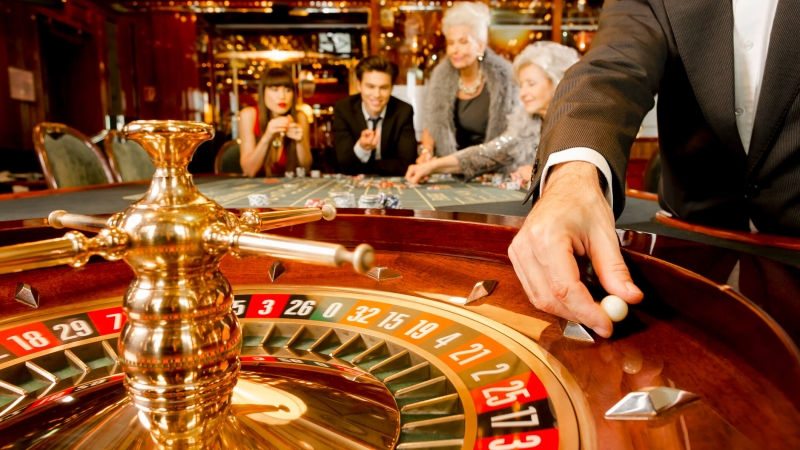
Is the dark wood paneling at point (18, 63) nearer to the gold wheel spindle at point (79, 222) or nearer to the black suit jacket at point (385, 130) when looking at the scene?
the black suit jacket at point (385, 130)

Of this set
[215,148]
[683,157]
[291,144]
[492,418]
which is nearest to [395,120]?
[291,144]

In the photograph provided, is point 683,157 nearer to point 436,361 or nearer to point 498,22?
point 436,361

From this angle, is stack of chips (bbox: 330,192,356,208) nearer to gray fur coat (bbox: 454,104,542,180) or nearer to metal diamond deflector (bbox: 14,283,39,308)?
metal diamond deflector (bbox: 14,283,39,308)

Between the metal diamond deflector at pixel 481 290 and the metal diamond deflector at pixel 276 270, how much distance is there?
36 centimetres

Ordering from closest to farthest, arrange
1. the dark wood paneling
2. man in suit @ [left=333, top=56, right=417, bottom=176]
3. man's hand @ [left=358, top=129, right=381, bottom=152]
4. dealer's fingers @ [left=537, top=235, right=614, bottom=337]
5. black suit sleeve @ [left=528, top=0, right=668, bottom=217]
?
1. dealer's fingers @ [left=537, top=235, right=614, bottom=337]
2. black suit sleeve @ [left=528, top=0, right=668, bottom=217]
3. man's hand @ [left=358, top=129, right=381, bottom=152]
4. man in suit @ [left=333, top=56, right=417, bottom=176]
5. the dark wood paneling

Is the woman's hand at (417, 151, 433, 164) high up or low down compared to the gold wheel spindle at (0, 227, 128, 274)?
down

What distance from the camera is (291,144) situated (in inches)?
200

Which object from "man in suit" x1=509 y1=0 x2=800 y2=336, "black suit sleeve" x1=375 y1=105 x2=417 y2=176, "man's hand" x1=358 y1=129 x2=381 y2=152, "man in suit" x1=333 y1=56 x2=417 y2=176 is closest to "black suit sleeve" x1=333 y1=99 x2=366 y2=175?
"man in suit" x1=333 y1=56 x2=417 y2=176

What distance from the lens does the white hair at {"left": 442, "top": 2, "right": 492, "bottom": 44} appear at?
4.36 metres

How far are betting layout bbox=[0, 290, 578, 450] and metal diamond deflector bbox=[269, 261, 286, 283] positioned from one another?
0.05 m

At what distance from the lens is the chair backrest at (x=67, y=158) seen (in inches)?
124

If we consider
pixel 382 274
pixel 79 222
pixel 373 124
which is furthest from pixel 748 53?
pixel 373 124

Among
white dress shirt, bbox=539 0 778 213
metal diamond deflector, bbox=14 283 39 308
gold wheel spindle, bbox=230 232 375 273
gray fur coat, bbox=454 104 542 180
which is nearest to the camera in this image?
gold wheel spindle, bbox=230 232 375 273

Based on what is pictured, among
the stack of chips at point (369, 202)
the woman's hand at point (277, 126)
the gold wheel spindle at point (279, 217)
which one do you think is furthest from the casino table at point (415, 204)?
the woman's hand at point (277, 126)
